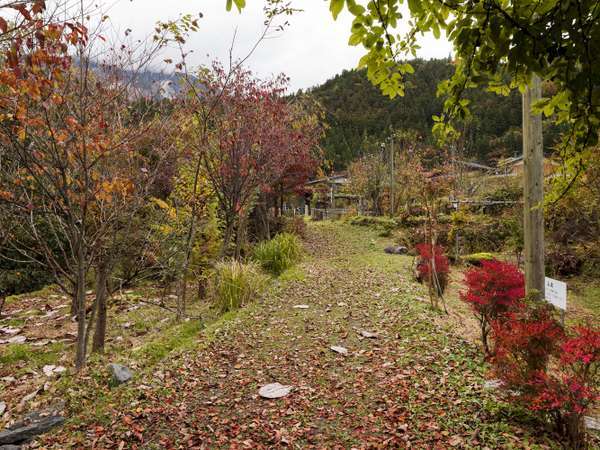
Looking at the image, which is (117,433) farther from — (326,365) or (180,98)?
(180,98)

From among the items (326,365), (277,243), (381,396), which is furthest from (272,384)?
(277,243)

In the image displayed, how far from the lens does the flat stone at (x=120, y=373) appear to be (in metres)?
4.05

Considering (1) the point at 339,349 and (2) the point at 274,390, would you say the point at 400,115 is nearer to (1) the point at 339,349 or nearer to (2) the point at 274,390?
(1) the point at 339,349

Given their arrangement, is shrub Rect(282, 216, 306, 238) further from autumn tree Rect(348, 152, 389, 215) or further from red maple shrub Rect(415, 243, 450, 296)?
red maple shrub Rect(415, 243, 450, 296)

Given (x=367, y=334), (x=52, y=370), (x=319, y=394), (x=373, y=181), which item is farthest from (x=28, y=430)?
(x=373, y=181)

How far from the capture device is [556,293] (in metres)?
3.53

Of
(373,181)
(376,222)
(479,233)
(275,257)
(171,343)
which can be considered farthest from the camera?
(373,181)

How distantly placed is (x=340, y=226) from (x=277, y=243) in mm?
9088

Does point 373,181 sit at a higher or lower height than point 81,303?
higher

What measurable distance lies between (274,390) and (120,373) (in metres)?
1.65

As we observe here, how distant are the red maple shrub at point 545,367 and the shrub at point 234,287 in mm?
4481

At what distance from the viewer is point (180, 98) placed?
6.06 m

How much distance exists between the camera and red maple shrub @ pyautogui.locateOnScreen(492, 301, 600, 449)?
2613mm

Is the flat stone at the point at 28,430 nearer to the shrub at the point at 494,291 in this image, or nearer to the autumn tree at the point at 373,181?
the shrub at the point at 494,291
